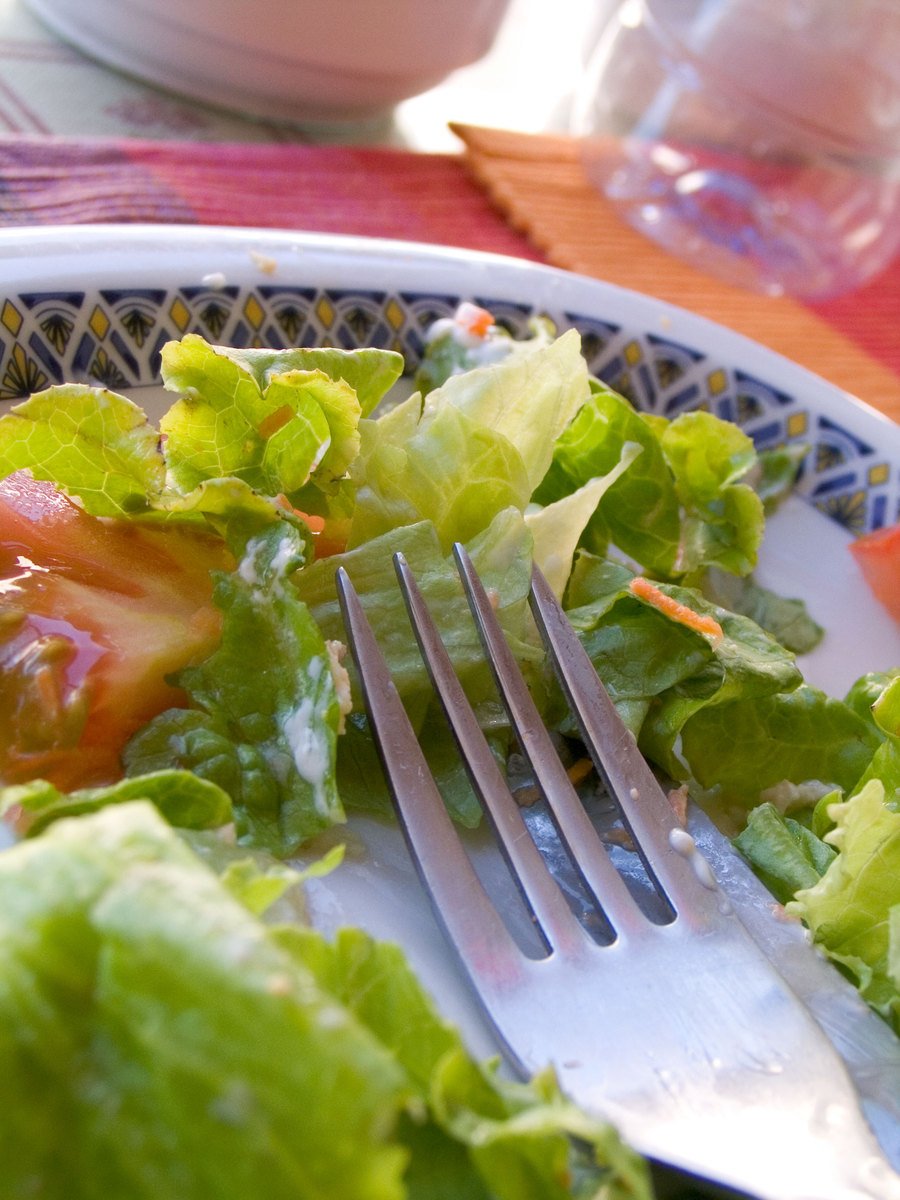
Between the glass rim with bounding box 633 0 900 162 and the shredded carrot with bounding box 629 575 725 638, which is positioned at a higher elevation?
the glass rim with bounding box 633 0 900 162

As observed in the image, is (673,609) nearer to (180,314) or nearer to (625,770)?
(625,770)

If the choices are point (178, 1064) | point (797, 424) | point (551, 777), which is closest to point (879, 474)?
point (797, 424)

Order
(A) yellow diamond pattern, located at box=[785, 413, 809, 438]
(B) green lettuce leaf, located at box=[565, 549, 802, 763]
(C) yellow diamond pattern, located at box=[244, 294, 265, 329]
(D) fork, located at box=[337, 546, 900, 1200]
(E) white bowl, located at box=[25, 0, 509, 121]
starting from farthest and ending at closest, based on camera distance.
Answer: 1. (E) white bowl, located at box=[25, 0, 509, 121]
2. (A) yellow diamond pattern, located at box=[785, 413, 809, 438]
3. (C) yellow diamond pattern, located at box=[244, 294, 265, 329]
4. (B) green lettuce leaf, located at box=[565, 549, 802, 763]
5. (D) fork, located at box=[337, 546, 900, 1200]

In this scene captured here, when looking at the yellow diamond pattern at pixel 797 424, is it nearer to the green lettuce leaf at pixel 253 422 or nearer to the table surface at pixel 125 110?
the green lettuce leaf at pixel 253 422

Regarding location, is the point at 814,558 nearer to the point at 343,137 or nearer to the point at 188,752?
the point at 188,752

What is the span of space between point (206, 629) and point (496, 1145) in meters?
Answer: 0.50

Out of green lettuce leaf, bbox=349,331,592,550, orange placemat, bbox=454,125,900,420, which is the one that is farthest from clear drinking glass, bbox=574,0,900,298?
green lettuce leaf, bbox=349,331,592,550

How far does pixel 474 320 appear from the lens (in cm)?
135

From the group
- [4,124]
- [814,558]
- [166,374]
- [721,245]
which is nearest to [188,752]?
[166,374]

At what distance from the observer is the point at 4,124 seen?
1880mm

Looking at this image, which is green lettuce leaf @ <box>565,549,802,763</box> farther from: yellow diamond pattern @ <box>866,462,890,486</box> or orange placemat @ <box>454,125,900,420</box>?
orange placemat @ <box>454,125,900,420</box>

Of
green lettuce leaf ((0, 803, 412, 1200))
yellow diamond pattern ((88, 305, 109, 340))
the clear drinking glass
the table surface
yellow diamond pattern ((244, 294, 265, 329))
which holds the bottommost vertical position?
the table surface

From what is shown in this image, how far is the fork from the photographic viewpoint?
0.67 m

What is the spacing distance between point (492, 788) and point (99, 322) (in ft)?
2.23
